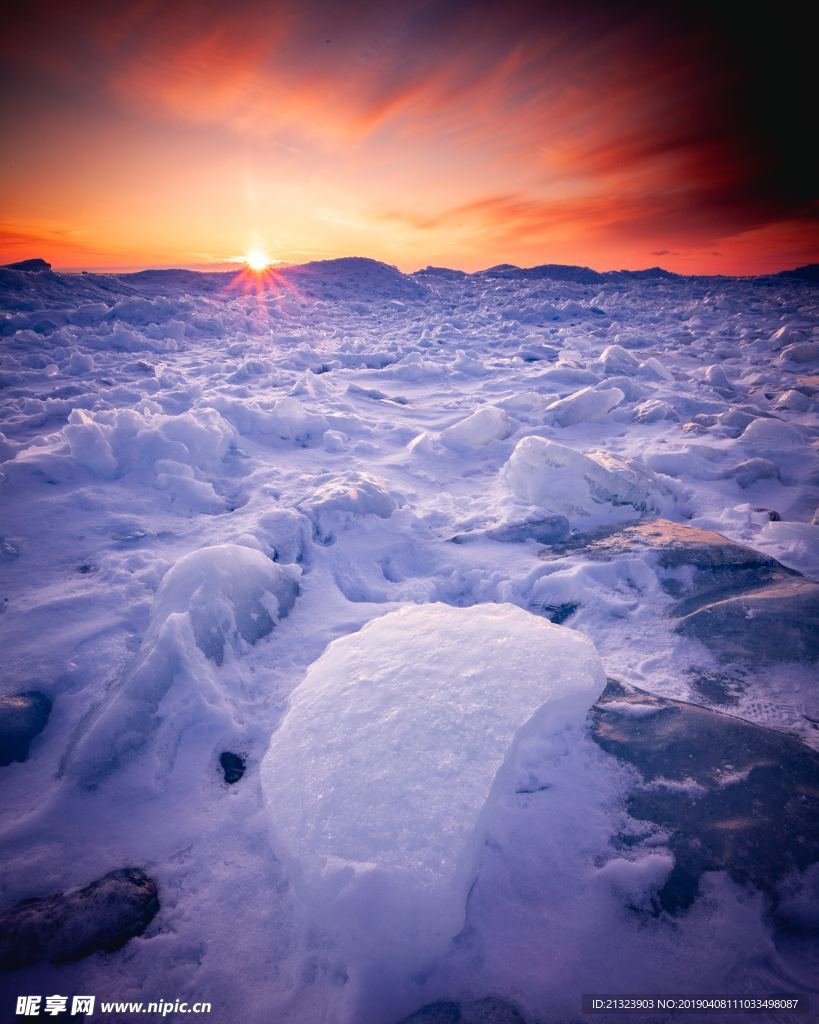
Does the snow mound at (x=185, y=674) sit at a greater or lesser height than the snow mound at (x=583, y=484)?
lesser

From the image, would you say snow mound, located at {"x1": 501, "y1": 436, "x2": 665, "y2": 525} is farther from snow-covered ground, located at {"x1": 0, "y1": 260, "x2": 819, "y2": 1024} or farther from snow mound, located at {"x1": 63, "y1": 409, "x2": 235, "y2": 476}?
snow mound, located at {"x1": 63, "y1": 409, "x2": 235, "y2": 476}

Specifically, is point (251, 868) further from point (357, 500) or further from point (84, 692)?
point (357, 500)

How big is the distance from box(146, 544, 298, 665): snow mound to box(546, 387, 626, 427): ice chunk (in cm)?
365

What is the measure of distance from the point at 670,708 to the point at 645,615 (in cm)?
63

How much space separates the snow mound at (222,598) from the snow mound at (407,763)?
45 centimetres

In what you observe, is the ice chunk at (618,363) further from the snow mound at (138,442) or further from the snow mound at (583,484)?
the snow mound at (138,442)

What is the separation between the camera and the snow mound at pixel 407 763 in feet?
3.20

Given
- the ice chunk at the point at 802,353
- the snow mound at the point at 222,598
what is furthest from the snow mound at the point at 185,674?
the ice chunk at the point at 802,353

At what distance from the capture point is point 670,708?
1367 millimetres

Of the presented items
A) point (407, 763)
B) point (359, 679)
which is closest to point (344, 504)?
point (359, 679)

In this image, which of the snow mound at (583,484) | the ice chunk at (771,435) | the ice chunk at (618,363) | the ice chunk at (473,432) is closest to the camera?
the snow mound at (583,484)

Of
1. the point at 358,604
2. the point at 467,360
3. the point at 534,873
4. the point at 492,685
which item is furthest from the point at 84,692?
the point at 467,360

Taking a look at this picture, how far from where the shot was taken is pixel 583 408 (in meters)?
4.72

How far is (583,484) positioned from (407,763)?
217cm
